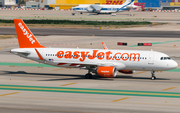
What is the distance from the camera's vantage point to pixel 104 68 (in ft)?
135

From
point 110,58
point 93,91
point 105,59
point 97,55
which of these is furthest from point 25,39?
point 93,91

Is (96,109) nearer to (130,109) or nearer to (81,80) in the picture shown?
(130,109)

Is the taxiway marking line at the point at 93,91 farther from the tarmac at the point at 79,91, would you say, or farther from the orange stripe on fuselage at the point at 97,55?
the orange stripe on fuselage at the point at 97,55

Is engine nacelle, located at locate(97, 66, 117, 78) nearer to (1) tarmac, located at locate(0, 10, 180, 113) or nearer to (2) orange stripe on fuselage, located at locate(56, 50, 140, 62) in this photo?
(1) tarmac, located at locate(0, 10, 180, 113)

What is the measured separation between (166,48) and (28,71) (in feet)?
118

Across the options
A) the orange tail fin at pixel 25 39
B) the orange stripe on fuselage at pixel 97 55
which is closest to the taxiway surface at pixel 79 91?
the orange stripe on fuselage at pixel 97 55

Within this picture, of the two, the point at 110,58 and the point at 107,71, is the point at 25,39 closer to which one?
the point at 110,58

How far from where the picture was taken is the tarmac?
95.0 ft

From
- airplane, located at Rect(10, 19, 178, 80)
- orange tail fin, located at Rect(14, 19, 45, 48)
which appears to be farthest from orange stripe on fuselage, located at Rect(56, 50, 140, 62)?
orange tail fin, located at Rect(14, 19, 45, 48)

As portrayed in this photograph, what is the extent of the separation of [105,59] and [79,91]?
27.0 ft

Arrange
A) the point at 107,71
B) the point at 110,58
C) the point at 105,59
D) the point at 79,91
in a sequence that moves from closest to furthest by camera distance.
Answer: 1. the point at 79,91
2. the point at 107,71
3. the point at 110,58
4. the point at 105,59

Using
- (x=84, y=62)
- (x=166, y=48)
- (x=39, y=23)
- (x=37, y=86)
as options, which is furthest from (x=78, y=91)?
(x=39, y=23)

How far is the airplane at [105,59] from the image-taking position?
41219mm

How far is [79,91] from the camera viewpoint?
35.7 metres
